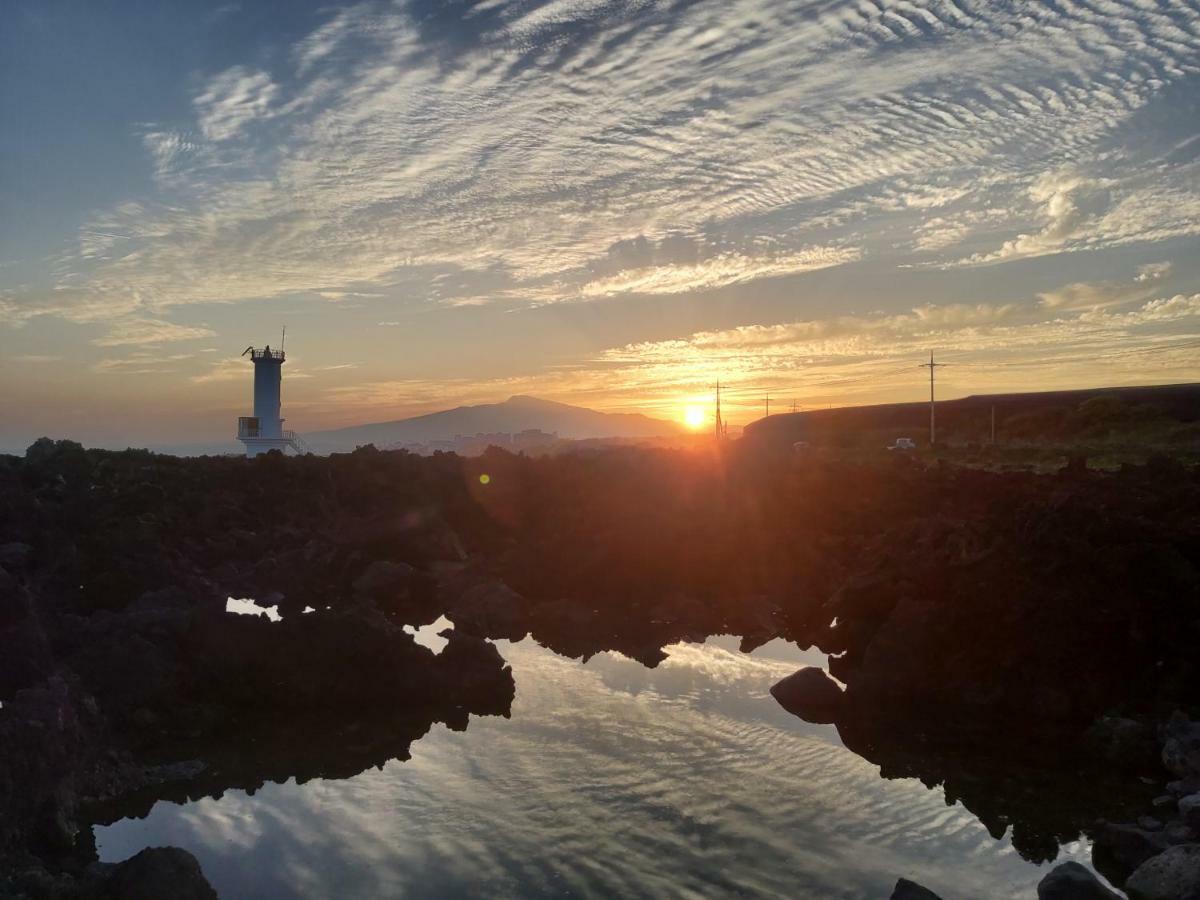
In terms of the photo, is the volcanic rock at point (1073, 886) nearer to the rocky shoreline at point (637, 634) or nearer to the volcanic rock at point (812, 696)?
the rocky shoreline at point (637, 634)

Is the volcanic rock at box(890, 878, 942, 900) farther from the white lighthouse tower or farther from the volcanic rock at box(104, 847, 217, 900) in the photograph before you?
the white lighthouse tower

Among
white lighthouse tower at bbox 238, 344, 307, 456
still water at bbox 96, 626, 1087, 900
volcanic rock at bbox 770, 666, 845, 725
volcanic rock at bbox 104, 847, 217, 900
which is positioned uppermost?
white lighthouse tower at bbox 238, 344, 307, 456

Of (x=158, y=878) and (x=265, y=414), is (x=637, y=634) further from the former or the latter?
(x=265, y=414)

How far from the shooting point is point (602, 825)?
488 inches

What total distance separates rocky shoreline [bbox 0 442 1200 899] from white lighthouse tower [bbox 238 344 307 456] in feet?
89.2

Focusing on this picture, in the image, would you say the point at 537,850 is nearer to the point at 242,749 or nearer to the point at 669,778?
the point at 669,778

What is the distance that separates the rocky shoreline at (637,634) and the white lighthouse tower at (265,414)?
27.2m

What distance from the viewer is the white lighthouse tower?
60312 mm

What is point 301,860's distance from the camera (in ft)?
37.9

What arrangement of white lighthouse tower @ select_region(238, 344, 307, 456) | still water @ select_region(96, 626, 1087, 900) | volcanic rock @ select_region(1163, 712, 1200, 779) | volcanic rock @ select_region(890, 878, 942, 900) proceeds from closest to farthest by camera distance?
volcanic rock @ select_region(890, 878, 942, 900) → still water @ select_region(96, 626, 1087, 900) → volcanic rock @ select_region(1163, 712, 1200, 779) → white lighthouse tower @ select_region(238, 344, 307, 456)

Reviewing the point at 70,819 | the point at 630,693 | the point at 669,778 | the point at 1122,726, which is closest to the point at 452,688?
the point at 630,693

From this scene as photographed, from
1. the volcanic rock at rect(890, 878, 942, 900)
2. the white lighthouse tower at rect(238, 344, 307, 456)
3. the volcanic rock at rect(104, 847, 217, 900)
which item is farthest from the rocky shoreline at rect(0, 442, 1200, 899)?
the white lighthouse tower at rect(238, 344, 307, 456)

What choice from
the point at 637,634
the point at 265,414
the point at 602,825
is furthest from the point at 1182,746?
the point at 265,414

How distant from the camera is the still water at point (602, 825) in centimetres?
1095
